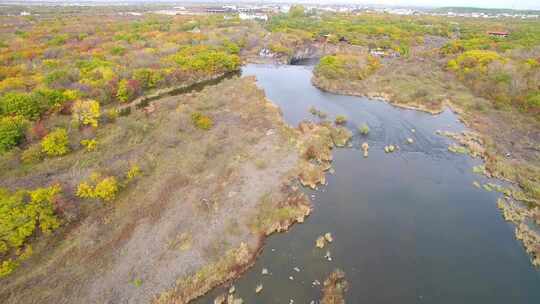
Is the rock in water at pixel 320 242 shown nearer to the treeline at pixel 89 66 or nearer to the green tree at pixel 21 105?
the treeline at pixel 89 66

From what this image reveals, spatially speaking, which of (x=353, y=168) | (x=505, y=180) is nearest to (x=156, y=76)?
(x=353, y=168)

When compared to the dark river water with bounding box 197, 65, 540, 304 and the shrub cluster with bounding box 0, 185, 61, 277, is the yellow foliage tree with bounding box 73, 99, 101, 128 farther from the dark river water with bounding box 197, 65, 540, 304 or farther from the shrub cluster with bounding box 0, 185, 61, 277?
the dark river water with bounding box 197, 65, 540, 304

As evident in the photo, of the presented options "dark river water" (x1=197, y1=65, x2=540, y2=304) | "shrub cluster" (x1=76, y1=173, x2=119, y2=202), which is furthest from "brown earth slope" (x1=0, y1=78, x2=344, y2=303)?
"dark river water" (x1=197, y1=65, x2=540, y2=304)

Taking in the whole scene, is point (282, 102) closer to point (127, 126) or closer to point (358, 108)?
point (358, 108)

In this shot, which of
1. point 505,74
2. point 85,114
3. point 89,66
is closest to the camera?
point 85,114

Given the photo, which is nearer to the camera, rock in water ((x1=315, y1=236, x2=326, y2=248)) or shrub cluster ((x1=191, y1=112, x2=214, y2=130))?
rock in water ((x1=315, y1=236, x2=326, y2=248))

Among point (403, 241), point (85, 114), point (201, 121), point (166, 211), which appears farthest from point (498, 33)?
point (85, 114)

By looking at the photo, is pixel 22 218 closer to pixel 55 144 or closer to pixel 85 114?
pixel 55 144

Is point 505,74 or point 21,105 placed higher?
point 505,74
